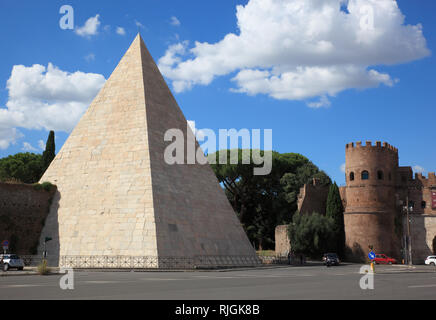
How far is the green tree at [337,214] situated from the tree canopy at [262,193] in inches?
258

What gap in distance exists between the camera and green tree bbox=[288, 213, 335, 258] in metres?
40.9

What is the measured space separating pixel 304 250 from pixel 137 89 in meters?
22.0

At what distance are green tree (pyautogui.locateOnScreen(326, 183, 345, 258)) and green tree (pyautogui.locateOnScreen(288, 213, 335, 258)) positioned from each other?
2.92 metres

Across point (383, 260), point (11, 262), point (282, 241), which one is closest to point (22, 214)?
point (11, 262)

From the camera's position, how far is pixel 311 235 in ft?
135

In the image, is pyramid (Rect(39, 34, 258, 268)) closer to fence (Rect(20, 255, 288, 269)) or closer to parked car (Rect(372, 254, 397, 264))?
fence (Rect(20, 255, 288, 269))

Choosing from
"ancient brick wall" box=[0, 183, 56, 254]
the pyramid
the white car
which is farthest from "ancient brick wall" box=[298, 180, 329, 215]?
"ancient brick wall" box=[0, 183, 56, 254]

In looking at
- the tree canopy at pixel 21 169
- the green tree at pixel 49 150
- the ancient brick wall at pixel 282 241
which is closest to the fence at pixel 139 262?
the ancient brick wall at pixel 282 241

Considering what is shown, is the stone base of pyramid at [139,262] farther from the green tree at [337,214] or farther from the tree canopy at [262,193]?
the tree canopy at [262,193]

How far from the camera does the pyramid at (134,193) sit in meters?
24.5

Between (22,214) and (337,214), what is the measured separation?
30.0m

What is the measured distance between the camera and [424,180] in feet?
146
